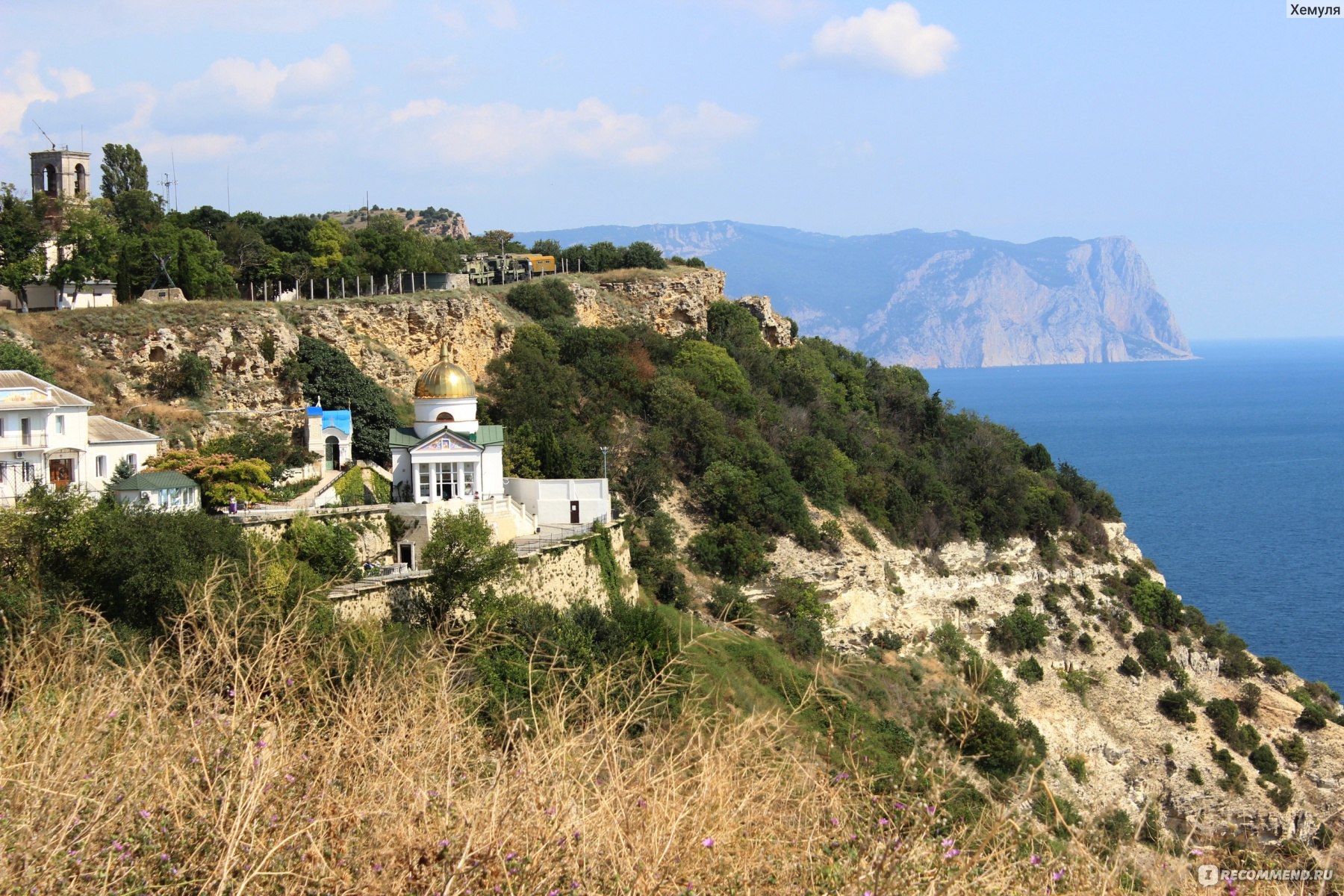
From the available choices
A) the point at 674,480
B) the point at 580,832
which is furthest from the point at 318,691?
the point at 674,480

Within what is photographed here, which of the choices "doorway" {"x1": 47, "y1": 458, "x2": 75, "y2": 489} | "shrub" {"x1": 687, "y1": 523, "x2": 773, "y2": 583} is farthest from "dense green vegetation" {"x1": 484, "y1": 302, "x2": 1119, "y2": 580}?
"doorway" {"x1": 47, "y1": 458, "x2": 75, "y2": 489}

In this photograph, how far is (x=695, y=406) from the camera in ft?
137

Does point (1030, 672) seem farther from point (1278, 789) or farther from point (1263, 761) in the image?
point (1278, 789)

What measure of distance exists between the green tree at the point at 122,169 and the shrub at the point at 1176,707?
135ft

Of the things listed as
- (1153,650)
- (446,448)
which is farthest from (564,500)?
(1153,650)

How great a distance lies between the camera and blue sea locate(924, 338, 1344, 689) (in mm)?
53344

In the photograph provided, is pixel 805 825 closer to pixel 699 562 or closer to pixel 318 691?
pixel 318 691

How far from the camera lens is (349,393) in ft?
113

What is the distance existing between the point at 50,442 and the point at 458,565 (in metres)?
8.01

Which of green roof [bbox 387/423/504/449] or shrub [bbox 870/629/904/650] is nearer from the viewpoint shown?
green roof [bbox 387/423/504/449]

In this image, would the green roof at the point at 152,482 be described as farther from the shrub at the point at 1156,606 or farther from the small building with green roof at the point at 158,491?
the shrub at the point at 1156,606

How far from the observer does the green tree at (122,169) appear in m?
52.0

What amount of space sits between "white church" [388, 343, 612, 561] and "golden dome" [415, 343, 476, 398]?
0.02 m

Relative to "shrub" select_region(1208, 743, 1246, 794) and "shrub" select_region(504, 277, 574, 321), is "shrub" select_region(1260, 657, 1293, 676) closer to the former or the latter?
"shrub" select_region(1208, 743, 1246, 794)
